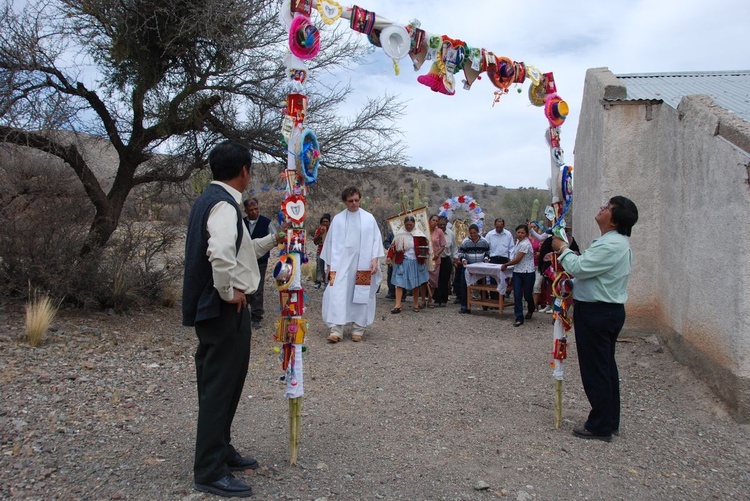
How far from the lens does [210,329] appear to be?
3.26 metres

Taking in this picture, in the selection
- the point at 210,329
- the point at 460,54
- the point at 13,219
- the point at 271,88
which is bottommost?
the point at 210,329

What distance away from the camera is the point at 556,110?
5055 mm

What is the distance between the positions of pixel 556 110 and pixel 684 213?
6.68 feet

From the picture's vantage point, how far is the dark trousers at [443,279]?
11602mm

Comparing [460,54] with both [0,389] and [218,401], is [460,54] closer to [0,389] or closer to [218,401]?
[218,401]

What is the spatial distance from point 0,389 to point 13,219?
3152 millimetres

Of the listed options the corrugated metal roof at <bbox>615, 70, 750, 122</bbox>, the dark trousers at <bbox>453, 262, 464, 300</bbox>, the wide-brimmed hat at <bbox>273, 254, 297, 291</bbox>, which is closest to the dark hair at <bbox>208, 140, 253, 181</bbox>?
the wide-brimmed hat at <bbox>273, 254, 297, 291</bbox>

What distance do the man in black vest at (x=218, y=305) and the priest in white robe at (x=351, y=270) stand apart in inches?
167

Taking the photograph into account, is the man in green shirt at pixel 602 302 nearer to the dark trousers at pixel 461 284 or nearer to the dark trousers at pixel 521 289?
the dark trousers at pixel 521 289

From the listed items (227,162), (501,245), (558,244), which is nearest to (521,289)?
(501,245)

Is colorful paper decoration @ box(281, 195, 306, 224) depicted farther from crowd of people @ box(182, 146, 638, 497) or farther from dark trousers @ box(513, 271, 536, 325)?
dark trousers @ box(513, 271, 536, 325)

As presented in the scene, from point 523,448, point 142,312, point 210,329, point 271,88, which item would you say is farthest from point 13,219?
point 523,448

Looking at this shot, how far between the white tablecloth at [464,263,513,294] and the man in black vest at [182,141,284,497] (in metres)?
7.14

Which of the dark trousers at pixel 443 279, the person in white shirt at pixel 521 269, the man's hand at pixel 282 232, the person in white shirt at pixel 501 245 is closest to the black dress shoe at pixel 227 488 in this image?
the man's hand at pixel 282 232
